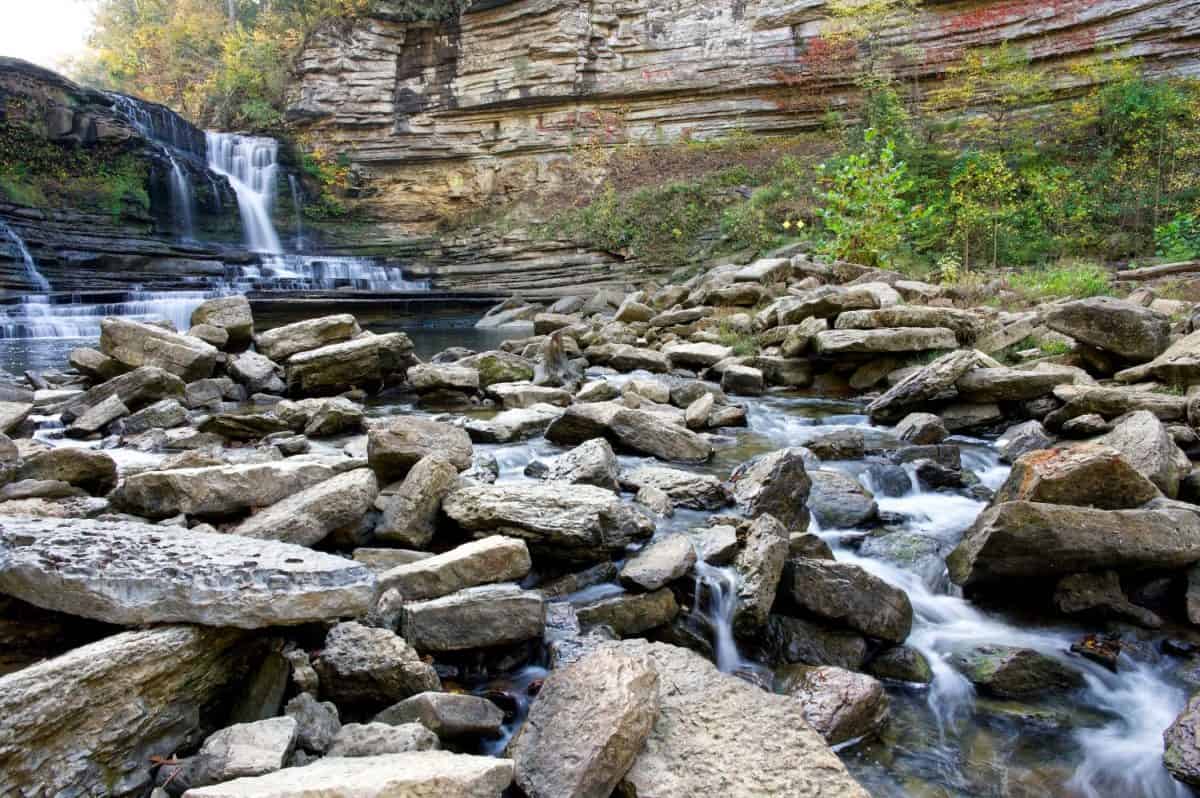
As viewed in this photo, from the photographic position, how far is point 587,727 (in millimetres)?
1726

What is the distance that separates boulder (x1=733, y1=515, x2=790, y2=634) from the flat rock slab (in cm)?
140

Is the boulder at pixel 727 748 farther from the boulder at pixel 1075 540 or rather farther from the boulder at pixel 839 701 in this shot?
the boulder at pixel 1075 540

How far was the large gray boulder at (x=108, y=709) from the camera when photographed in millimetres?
1447

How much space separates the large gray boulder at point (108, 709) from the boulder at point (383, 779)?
15.0 inches

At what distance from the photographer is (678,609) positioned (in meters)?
2.73

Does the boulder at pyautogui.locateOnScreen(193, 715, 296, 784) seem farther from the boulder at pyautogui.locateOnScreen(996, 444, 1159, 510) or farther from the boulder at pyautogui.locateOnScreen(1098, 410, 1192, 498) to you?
the boulder at pyautogui.locateOnScreen(1098, 410, 1192, 498)

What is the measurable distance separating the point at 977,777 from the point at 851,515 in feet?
5.22

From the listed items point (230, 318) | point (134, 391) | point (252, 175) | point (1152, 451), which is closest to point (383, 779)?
point (1152, 451)

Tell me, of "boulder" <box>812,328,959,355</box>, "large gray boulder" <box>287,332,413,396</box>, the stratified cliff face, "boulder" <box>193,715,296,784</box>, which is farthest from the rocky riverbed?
the stratified cliff face

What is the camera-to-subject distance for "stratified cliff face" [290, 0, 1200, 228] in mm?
20469

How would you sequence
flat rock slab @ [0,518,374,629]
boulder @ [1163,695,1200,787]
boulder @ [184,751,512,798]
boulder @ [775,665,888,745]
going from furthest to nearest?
boulder @ [775,665,888,745], boulder @ [1163,695,1200,787], flat rock slab @ [0,518,374,629], boulder @ [184,751,512,798]

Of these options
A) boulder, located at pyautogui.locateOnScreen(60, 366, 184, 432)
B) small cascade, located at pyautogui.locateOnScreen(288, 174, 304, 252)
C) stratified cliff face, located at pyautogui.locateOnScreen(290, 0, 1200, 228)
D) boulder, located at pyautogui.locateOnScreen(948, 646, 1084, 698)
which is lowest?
boulder, located at pyautogui.locateOnScreen(948, 646, 1084, 698)

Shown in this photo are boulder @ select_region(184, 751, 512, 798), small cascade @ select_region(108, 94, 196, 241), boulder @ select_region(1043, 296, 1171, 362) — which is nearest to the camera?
boulder @ select_region(184, 751, 512, 798)

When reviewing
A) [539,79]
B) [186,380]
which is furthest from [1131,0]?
[186,380]
